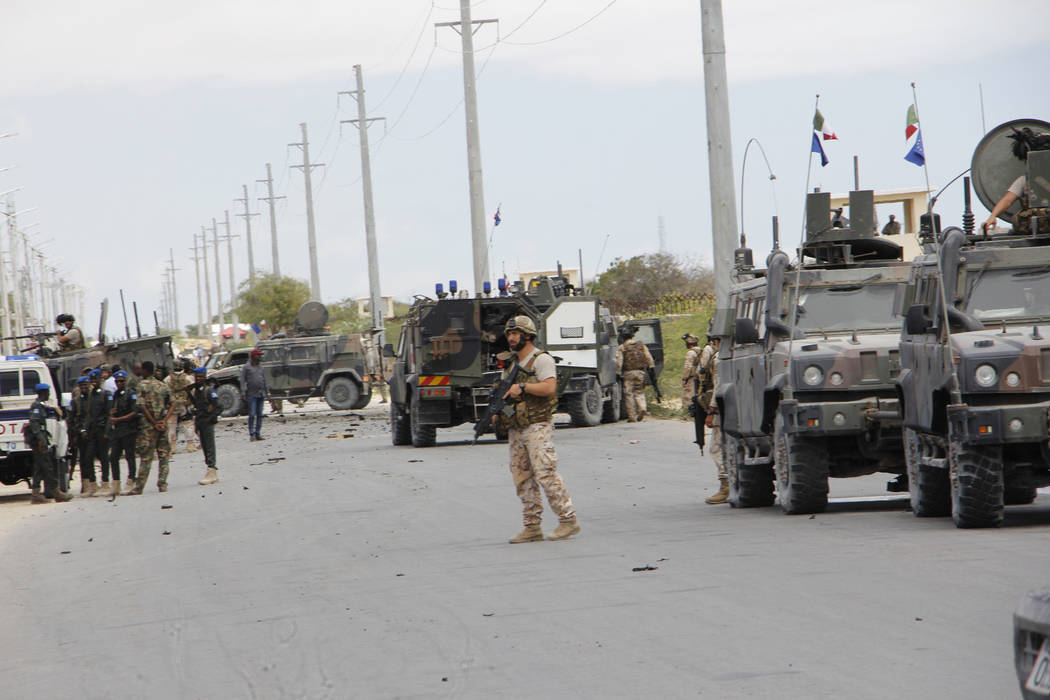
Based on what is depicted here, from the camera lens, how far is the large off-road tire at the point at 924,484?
455 inches

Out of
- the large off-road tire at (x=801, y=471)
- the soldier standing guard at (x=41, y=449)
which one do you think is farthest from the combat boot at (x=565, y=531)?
the soldier standing guard at (x=41, y=449)

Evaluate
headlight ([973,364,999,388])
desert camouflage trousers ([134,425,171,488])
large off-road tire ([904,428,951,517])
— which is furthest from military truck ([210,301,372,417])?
headlight ([973,364,999,388])

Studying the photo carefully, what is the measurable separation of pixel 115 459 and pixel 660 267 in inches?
2196

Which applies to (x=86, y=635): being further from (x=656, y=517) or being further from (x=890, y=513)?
(x=890, y=513)

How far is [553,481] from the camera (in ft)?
37.6

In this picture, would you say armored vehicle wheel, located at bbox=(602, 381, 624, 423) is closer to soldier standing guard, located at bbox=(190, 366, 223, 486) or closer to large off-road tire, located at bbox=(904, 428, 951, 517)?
soldier standing guard, located at bbox=(190, 366, 223, 486)

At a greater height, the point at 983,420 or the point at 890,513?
the point at 983,420

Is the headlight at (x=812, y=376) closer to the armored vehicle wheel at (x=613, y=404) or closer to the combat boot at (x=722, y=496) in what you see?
the combat boot at (x=722, y=496)

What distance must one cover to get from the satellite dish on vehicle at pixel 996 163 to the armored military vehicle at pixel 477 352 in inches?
524

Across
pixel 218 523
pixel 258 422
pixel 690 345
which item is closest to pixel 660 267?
pixel 258 422

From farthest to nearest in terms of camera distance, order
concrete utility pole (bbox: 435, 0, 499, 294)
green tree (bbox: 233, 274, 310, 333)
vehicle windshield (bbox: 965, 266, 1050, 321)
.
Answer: green tree (bbox: 233, 274, 310, 333)
concrete utility pole (bbox: 435, 0, 499, 294)
vehicle windshield (bbox: 965, 266, 1050, 321)

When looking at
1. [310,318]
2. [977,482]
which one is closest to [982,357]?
[977,482]

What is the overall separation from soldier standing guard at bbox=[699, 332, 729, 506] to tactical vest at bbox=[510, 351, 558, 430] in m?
3.38

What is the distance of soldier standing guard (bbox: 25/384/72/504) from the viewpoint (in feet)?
63.9
